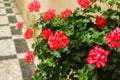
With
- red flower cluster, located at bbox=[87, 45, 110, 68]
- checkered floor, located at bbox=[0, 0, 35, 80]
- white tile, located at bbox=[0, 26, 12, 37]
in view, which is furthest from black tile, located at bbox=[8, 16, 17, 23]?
red flower cluster, located at bbox=[87, 45, 110, 68]

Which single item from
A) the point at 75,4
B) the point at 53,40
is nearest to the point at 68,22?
the point at 53,40

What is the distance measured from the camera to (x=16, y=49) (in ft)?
9.29

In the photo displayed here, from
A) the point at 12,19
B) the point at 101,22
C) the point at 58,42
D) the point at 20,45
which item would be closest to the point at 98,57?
the point at 58,42

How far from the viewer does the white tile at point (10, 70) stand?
2.28 metres

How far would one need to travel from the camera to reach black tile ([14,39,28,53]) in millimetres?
2807

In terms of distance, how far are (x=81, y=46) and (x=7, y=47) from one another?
180 centimetres

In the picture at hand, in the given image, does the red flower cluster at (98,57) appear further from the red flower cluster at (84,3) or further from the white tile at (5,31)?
the white tile at (5,31)

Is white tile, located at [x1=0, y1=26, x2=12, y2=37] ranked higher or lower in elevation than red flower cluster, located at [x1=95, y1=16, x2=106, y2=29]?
lower

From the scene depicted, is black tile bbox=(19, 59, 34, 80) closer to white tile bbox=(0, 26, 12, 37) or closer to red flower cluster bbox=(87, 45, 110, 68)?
white tile bbox=(0, 26, 12, 37)

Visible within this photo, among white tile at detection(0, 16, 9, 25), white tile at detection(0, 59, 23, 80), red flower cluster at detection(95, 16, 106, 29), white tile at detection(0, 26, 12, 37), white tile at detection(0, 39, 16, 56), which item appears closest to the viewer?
red flower cluster at detection(95, 16, 106, 29)

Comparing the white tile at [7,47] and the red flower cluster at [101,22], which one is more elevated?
the red flower cluster at [101,22]

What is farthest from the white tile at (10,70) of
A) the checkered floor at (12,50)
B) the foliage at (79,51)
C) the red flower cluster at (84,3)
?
the red flower cluster at (84,3)

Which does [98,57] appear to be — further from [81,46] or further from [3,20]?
[3,20]

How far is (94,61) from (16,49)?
77.1 inches
